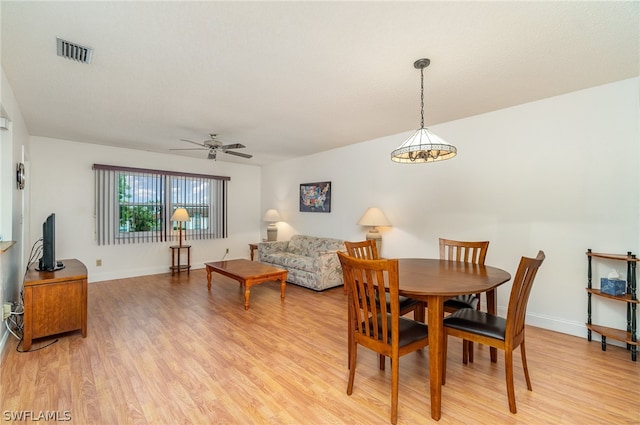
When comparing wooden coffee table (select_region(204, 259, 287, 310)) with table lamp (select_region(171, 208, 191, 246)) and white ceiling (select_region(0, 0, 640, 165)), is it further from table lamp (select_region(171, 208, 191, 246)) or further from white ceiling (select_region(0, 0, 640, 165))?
white ceiling (select_region(0, 0, 640, 165))

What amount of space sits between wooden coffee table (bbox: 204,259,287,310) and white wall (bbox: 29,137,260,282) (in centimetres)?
189

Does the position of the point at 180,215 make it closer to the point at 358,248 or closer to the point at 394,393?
the point at 358,248

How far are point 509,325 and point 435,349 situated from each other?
472mm

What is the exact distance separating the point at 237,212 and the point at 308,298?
350cm

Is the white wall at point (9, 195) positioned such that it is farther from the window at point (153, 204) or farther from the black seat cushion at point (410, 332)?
the black seat cushion at point (410, 332)

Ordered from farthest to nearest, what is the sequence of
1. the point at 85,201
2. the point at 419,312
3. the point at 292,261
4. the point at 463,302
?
1. the point at 85,201
2. the point at 292,261
3. the point at 419,312
4. the point at 463,302

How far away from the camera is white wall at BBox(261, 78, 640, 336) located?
2.72 m

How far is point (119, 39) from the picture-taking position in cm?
201

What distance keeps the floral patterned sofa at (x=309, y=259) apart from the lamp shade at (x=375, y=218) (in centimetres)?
76

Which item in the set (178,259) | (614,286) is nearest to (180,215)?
(178,259)

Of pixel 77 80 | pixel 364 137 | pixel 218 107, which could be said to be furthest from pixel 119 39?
pixel 364 137

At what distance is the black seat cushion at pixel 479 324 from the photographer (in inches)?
73.8

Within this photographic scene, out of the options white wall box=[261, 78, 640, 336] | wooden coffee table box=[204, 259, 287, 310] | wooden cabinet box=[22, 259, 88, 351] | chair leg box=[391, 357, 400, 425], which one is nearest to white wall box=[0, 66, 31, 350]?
wooden cabinet box=[22, 259, 88, 351]

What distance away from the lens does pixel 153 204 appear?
5668mm
